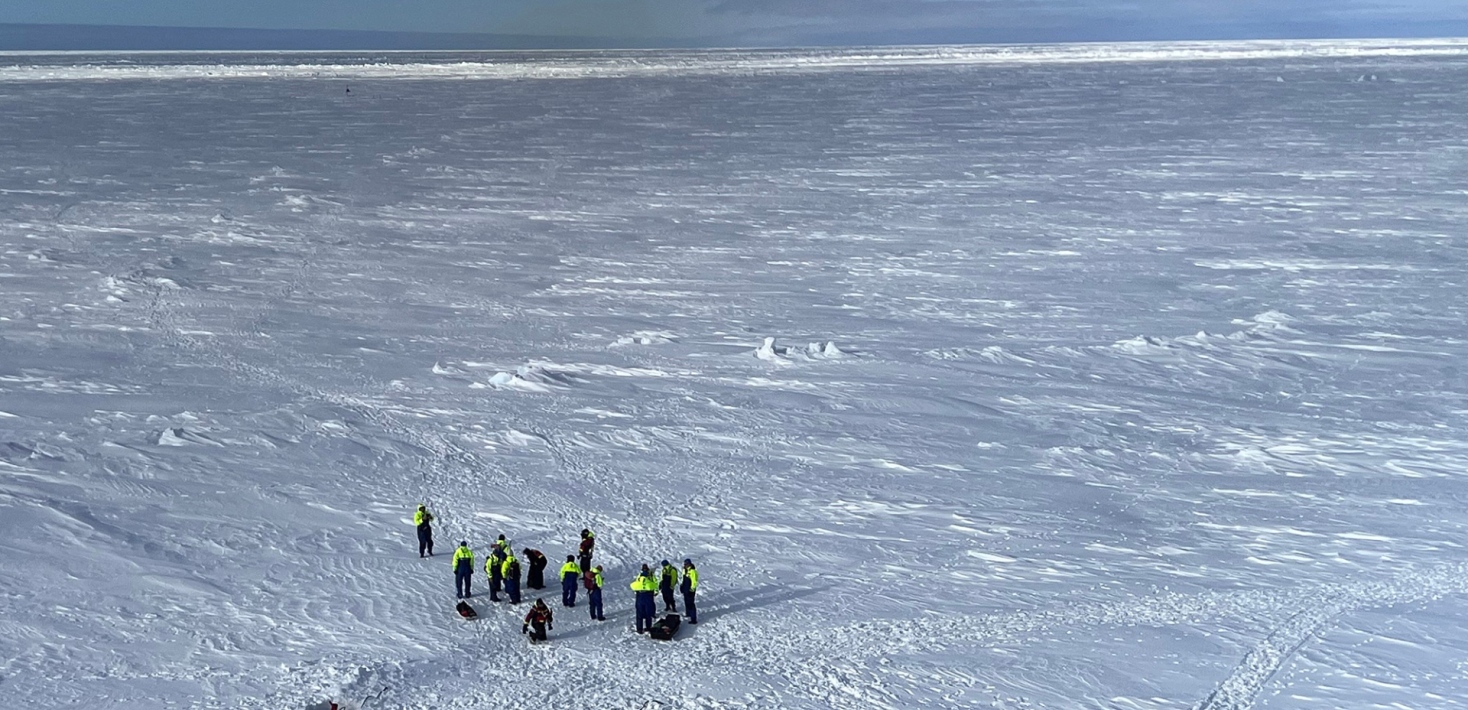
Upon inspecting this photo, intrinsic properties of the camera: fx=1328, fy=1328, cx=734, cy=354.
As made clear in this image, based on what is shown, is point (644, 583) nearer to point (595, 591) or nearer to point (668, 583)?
point (668, 583)

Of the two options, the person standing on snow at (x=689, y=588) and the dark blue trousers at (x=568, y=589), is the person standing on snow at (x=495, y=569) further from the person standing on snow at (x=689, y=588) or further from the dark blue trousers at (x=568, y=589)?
the person standing on snow at (x=689, y=588)

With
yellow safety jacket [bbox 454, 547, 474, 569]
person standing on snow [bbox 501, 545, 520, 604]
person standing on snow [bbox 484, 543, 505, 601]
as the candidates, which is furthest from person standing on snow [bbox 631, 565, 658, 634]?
yellow safety jacket [bbox 454, 547, 474, 569]

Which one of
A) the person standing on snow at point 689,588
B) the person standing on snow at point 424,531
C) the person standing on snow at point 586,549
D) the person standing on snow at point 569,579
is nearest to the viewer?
the person standing on snow at point 689,588

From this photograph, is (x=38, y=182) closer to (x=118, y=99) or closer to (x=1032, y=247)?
(x=1032, y=247)

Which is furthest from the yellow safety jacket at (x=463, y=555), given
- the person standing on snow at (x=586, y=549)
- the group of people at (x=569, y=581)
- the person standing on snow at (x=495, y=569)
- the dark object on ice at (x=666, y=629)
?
the dark object on ice at (x=666, y=629)

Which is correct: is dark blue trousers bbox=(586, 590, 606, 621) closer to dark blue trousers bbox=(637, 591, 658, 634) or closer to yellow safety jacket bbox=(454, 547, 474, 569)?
dark blue trousers bbox=(637, 591, 658, 634)

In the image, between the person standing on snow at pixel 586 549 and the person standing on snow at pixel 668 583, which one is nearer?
the person standing on snow at pixel 668 583
